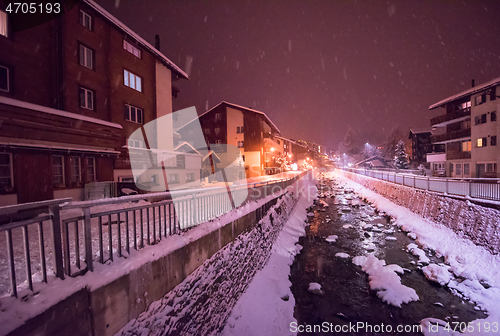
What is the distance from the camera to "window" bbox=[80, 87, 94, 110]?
11953mm

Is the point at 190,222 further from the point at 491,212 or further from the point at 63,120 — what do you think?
the point at 491,212

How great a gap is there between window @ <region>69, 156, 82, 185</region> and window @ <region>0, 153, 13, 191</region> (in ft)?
7.55

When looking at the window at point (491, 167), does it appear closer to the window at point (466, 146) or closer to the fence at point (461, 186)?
the window at point (466, 146)

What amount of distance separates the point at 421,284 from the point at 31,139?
54.0ft

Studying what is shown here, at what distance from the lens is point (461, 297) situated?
7.06 meters

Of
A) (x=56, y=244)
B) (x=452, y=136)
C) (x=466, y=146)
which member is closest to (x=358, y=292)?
(x=56, y=244)

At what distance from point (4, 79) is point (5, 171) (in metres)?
4.30

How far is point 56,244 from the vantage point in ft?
9.00

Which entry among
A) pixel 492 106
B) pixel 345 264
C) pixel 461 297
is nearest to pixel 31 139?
pixel 345 264

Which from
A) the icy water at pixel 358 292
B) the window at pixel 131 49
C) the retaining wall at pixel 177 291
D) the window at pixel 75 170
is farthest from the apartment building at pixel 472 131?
the window at pixel 75 170

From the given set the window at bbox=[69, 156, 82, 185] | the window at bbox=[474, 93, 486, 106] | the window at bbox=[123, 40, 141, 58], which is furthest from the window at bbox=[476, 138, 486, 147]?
the window at bbox=[69, 156, 82, 185]

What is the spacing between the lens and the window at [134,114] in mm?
14859

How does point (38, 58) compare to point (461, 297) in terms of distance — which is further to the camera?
point (38, 58)

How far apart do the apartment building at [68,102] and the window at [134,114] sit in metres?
0.07
